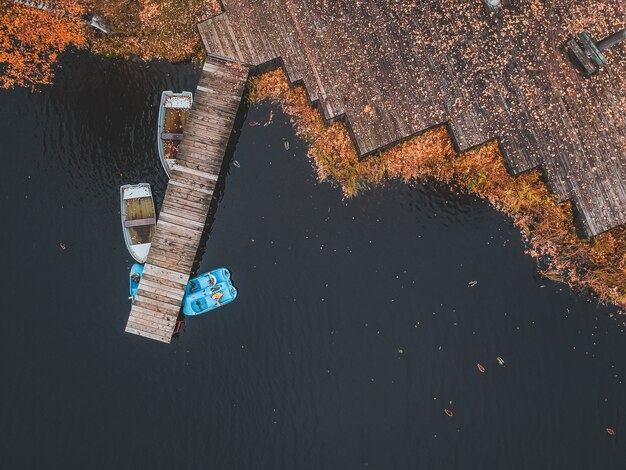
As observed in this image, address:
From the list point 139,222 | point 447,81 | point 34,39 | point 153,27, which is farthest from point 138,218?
point 447,81

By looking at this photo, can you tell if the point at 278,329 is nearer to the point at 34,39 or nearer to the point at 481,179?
the point at 481,179

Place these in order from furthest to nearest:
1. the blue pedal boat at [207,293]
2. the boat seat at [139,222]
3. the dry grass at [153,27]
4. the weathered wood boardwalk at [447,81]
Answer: the dry grass at [153,27] → the boat seat at [139,222] → the blue pedal boat at [207,293] → the weathered wood boardwalk at [447,81]

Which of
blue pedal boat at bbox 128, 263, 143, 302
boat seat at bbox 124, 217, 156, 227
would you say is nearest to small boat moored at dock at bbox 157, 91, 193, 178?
boat seat at bbox 124, 217, 156, 227

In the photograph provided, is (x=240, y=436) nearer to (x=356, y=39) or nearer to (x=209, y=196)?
(x=209, y=196)

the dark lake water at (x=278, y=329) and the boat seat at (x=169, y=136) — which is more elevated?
the boat seat at (x=169, y=136)

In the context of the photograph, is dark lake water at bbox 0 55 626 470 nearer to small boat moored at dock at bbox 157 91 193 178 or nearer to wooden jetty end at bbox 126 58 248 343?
small boat moored at dock at bbox 157 91 193 178

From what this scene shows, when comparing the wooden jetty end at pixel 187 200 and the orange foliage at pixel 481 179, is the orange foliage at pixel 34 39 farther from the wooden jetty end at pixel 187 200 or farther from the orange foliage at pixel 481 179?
the orange foliage at pixel 481 179

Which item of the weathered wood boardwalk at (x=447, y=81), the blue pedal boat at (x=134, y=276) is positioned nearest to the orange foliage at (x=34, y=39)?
the weathered wood boardwalk at (x=447, y=81)
